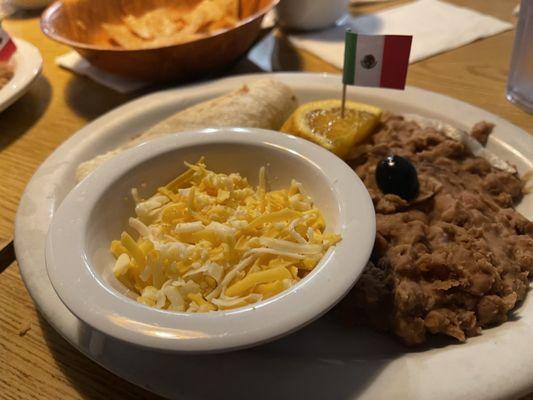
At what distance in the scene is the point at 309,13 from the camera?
89.9 inches

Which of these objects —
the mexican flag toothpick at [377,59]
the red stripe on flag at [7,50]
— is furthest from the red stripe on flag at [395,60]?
the red stripe on flag at [7,50]

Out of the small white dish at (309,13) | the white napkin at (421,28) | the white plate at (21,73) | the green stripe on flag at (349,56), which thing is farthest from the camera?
the small white dish at (309,13)

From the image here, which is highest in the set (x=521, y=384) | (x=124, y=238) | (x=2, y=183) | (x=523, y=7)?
(x=523, y=7)

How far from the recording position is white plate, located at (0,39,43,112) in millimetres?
1823

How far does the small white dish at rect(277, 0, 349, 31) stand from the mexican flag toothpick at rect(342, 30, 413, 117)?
1.01 meters

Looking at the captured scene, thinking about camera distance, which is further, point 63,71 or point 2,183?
point 63,71

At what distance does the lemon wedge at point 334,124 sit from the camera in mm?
1420

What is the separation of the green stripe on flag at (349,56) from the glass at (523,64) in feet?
2.09

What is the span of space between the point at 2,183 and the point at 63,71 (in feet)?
2.65

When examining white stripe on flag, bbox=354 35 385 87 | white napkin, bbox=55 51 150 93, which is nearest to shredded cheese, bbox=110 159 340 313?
white stripe on flag, bbox=354 35 385 87

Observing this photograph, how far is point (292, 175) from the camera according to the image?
1218 mm

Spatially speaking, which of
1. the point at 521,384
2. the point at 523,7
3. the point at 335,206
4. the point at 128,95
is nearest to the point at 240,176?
the point at 335,206

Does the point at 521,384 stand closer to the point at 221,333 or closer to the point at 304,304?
the point at 304,304

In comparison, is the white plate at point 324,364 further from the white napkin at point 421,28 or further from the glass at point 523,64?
the white napkin at point 421,28
